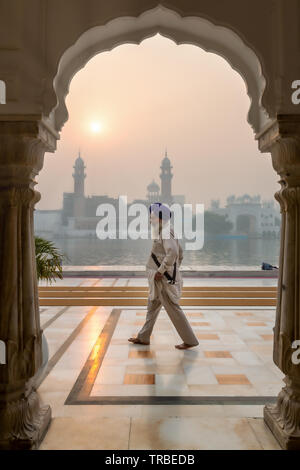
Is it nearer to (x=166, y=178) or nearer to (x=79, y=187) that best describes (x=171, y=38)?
(x=166, y=178)

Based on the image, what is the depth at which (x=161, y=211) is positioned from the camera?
13.4 ft

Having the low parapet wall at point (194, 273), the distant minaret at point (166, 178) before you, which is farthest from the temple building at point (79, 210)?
the low parapet wall at point (194, 273)

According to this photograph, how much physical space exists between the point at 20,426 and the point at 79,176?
91797 millimetres

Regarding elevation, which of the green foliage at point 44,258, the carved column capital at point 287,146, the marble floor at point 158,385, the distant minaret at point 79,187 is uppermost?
the distant minaret at point 79,187

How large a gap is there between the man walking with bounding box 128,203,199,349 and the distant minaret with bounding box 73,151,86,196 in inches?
3455

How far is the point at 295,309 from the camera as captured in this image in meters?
2.26

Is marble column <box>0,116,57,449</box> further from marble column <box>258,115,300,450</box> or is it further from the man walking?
the man walking

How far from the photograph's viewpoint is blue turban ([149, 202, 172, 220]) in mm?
4055

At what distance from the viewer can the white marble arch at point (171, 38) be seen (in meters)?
2.36

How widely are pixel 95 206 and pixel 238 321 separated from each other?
287ft

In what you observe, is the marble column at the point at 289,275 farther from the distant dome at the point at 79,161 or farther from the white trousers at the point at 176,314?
the distant dome at the point at 79,161

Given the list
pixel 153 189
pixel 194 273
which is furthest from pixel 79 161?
pixel 194 273

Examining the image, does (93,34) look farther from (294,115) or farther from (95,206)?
(95,206)
